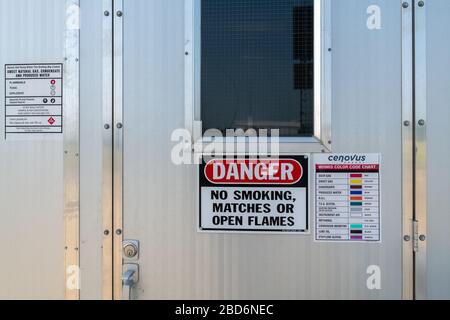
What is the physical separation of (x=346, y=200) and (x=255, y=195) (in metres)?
0.38

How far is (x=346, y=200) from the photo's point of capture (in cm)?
146

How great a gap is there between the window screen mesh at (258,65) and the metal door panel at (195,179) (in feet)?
0.37

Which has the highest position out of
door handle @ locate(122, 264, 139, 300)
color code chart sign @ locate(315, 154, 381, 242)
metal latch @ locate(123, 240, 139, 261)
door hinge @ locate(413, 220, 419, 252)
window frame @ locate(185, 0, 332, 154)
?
window frame @ locate(185, 0, 332, 154)

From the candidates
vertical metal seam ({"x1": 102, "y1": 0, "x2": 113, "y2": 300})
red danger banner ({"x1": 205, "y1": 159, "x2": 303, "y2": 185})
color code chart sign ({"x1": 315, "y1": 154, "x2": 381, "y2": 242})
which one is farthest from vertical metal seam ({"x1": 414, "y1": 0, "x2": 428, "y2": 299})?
vertical metal seam ({"x1": 102, "y1": 0, "x2": 113, "y2": 300})

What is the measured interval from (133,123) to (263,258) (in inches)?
31.5

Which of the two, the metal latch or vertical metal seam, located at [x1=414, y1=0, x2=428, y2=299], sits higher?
vertical metal seam, located at [x1=414, y1=0, x2=428, y2=299]

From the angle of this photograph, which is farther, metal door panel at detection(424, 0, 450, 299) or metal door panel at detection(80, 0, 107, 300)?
metal door panel at detection(80, 0, 107, 300)

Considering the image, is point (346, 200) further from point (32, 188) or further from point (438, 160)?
point (32, 188)

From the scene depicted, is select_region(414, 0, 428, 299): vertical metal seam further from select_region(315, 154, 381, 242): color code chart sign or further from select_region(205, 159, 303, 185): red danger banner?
select_region(205, 159, 303, 185): red danger banner

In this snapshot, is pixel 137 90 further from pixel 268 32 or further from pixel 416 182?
pixel 416 182

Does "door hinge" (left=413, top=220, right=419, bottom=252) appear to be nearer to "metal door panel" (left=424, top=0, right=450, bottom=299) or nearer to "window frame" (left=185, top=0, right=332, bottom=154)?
"metal door panel" (left=424, top=0, right=450, bottom=299)

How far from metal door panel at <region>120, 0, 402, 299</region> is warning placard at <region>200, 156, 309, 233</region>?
49 millimetres

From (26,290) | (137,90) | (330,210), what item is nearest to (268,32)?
(137,90)

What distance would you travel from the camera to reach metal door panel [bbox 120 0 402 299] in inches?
56.7
